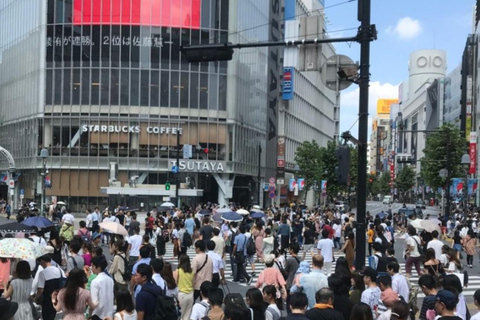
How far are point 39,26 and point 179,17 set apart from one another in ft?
43.1

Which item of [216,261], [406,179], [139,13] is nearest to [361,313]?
[216,261]

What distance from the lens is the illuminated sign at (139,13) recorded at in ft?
209

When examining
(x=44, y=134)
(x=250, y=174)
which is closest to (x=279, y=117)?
(x=250, y=174)

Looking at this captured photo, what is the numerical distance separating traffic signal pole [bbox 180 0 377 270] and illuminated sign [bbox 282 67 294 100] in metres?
75.5

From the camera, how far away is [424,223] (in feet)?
72.0

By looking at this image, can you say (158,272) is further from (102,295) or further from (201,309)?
(201,309)

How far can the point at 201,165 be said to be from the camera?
64.5 meters

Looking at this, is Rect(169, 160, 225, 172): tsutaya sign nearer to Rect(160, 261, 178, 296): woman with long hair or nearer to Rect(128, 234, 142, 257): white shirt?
Rect(128, 234, 142, 257): white shirt

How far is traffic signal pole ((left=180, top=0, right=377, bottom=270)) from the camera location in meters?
11.8

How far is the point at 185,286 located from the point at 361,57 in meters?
4.81

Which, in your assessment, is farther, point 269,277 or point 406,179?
point 406,179

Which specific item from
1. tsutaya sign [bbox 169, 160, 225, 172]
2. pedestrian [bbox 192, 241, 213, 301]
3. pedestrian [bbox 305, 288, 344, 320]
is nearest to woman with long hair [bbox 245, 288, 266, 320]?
pedestrian [bbox 305, 288, 344, 320]

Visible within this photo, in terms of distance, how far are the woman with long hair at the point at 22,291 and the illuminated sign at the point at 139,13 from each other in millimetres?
55436

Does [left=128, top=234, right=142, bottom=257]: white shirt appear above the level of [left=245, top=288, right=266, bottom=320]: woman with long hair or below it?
below
